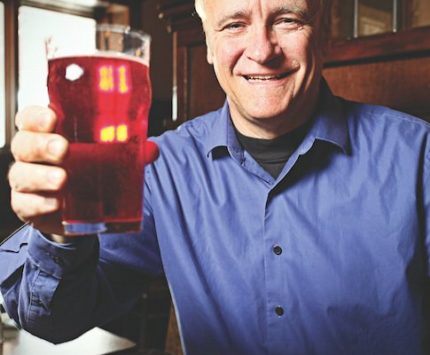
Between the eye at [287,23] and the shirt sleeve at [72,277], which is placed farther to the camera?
the eye at [287,23]

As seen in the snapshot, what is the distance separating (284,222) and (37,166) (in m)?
0.88

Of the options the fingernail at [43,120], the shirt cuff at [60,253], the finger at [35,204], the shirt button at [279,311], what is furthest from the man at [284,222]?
the fingernail at [43,120]

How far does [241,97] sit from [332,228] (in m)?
0.46

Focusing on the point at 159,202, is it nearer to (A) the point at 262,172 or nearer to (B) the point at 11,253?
(A) the point at 262,172

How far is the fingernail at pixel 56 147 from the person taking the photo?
2.84 ft

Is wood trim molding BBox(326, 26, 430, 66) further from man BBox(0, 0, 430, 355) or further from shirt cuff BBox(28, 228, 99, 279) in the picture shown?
shirt cuff BBox(28, 228, 99, 279)

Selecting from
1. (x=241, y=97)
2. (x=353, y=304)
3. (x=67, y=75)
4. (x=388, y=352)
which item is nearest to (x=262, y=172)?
(x=241, y=97)

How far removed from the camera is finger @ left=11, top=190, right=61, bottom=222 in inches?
36.5

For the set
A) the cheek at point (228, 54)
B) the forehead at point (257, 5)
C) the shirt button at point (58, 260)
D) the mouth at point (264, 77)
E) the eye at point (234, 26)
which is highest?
the forehead at point (257, 5)

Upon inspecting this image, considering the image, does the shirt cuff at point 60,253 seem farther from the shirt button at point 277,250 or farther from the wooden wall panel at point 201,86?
A: the wooden wall panel at point 201,86

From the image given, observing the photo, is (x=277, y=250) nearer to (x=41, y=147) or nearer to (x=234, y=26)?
(x=234, y=26)

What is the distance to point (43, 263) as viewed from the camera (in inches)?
47.0

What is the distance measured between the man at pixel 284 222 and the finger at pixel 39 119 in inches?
24.4

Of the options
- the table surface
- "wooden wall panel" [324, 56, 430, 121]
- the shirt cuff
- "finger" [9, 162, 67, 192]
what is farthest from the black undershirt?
"finger" [9, 162, 67, 192]
